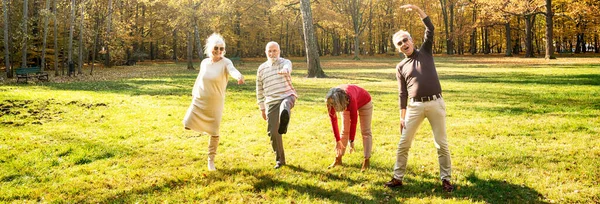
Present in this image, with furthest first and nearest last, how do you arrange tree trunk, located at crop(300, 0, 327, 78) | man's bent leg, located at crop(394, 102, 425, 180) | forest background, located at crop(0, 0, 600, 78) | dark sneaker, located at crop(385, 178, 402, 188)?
1. forest background, located at crop(0, 0, 600, 78)
2. tree trunk, located at crop(300, 0, 327, 78)
3. dark sneaker, located at crop(385, 178, 402, 188)
4. man's bent leg, located at crop(394, 102, 425, 180)

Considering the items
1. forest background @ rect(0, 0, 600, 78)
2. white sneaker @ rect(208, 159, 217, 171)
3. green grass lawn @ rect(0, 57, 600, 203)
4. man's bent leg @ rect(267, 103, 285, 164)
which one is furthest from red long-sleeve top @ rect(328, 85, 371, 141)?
forest background @ rect(0, 0, 600, 78)

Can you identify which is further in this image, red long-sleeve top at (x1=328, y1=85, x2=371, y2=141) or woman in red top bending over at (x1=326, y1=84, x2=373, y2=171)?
red long-sleeve top at (x1=328, y1=85, x2=371, y2=141)

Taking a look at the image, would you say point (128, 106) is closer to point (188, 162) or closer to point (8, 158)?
point (8, 158)

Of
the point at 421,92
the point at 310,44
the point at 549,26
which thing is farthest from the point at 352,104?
the point at 549,26

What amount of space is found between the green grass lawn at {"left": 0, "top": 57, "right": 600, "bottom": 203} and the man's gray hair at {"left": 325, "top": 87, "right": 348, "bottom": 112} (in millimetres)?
1061

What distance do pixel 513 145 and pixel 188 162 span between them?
561cm

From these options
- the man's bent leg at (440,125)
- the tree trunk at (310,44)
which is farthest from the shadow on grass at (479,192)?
the tree trunk at (310,44)

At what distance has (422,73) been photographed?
445 cm

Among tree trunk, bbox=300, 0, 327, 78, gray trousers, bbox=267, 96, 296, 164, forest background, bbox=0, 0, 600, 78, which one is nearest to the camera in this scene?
gray trousers, bbox=267, 96, 296, 164

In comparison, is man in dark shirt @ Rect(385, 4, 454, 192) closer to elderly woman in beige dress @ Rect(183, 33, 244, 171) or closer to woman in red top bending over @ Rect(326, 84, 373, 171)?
woman in red top bending over @ Rect(326, 84, 373, 171)

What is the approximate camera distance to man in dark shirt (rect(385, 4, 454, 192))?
4.45 metres

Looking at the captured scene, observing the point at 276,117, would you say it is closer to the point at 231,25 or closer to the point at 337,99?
the point at 337,99

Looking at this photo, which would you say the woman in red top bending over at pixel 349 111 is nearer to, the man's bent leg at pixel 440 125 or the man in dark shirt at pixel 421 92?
the man in dark shirt at pixel 421 92

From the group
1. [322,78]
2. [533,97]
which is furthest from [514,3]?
[533,97]
